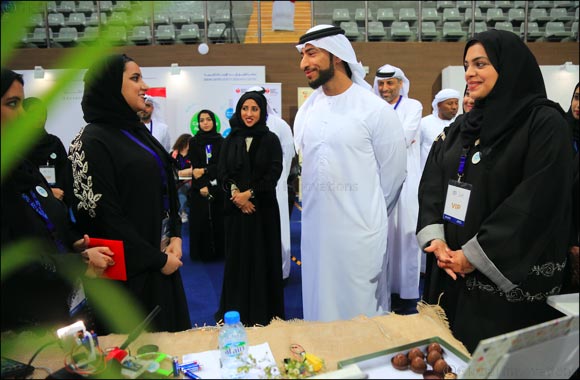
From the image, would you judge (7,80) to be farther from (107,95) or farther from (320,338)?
(320,338)

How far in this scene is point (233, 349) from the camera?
46.9 inches

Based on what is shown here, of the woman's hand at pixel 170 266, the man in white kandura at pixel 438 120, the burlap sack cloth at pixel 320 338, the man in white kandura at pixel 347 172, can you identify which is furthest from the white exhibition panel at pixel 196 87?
the burlap sack cloth at pixel 320 338

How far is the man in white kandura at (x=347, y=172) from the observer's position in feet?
7.72

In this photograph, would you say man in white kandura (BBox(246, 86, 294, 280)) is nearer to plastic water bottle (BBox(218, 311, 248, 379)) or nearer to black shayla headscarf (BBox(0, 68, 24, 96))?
plastic water bottle (BBox(218, 311, 248, 379))

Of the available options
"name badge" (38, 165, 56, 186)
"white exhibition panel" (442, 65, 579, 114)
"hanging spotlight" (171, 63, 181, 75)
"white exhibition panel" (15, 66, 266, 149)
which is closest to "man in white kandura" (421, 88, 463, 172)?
Answer: "name badge" (38, 165, 56, 186)

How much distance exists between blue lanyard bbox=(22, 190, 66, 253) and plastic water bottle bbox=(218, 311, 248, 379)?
0.58 m

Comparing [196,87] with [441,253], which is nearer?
[441,253]

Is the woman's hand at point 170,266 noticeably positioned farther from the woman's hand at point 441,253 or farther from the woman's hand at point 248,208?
the woman's hand at point 248,208

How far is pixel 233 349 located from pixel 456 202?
101 cm

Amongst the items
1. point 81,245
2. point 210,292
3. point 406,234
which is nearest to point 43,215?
point 81,245

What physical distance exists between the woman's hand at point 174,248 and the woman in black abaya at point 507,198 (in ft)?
3.45

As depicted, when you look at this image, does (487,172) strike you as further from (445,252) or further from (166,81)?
(166,81)

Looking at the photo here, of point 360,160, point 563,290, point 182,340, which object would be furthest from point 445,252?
point 182,340

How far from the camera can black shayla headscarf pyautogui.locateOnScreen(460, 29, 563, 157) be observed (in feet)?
5.19
